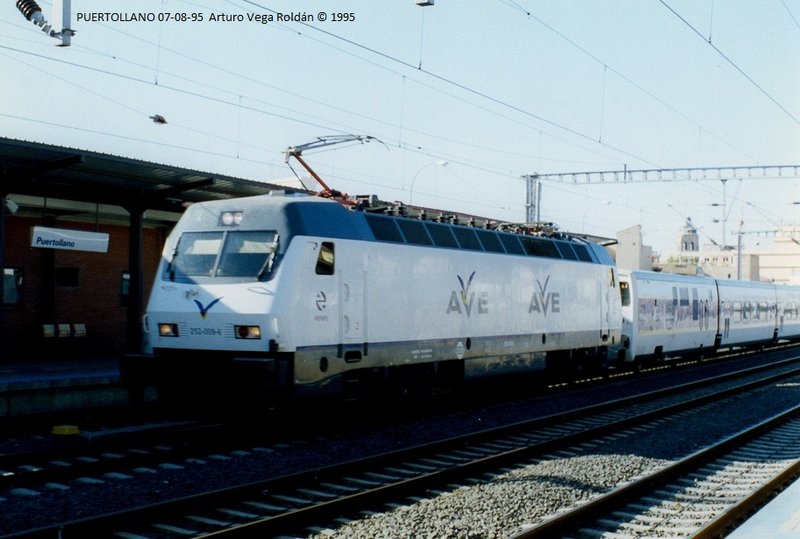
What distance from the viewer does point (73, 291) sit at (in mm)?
21219

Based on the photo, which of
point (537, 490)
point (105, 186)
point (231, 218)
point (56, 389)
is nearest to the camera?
point (537, 490)

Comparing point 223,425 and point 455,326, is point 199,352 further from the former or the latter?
point 455,326

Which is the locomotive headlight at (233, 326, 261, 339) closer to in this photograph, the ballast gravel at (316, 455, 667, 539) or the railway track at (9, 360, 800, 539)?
the railway track at (9, 360, 800, 539)

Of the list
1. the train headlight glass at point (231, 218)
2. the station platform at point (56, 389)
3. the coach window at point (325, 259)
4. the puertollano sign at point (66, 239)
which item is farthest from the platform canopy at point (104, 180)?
the coach window at point (325, 259)

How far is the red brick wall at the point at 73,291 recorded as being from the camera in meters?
19.9

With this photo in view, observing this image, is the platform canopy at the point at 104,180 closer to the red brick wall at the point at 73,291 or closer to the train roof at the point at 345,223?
the train roof at the point at 345,223

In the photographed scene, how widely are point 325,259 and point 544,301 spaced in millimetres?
6724

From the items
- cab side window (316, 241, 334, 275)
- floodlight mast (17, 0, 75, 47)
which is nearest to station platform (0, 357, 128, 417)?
cab side window (316, 241, 334, 275)

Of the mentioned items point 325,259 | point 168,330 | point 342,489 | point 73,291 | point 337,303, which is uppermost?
point 325,259

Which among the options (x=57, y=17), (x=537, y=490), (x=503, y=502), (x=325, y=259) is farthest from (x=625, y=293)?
(x=57, y=17)

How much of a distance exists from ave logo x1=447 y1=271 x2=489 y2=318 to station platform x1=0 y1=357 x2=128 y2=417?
5.97 metres

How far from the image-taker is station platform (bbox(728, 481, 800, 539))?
631 cm

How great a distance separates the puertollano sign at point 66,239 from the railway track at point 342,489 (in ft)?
35.8

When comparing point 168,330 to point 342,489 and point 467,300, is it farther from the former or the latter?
point 467,300
